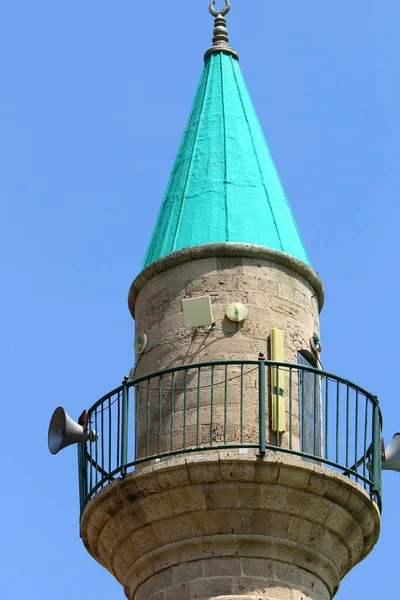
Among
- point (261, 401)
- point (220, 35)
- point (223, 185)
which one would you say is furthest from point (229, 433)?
point (220, 35)

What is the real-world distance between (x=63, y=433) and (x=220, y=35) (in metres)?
5.27

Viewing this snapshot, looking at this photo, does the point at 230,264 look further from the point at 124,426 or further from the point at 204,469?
the point at 204,469

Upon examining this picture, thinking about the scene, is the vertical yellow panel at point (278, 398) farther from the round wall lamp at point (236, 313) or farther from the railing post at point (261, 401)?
the round wall lamp at point (236, 313)

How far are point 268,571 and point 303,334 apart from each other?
8.05 feet

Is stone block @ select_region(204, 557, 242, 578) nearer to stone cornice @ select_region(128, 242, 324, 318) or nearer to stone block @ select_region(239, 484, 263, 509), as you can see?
stone block @ select_region(239, 484, 263, 509)

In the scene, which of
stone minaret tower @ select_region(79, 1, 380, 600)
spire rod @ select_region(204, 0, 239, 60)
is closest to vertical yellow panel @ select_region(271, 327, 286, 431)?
stone minaret tower @ select_region(79, 1, 380, 600)

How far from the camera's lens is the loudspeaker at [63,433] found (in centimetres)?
1448

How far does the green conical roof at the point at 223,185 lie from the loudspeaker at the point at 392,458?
208 centimetres

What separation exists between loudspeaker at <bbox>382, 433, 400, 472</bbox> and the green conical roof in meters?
2.08

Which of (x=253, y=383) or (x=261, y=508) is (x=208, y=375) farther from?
(x=261, y=508)

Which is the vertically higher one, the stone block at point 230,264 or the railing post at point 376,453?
the stone block at point 230,264

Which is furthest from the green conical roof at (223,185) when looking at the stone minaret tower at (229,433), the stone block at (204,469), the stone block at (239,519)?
the stone block at (239,519)

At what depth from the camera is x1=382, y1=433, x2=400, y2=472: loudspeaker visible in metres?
14.6

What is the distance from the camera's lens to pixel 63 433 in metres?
14.5
